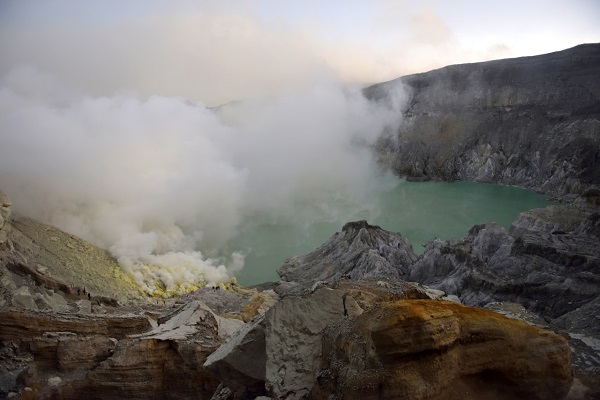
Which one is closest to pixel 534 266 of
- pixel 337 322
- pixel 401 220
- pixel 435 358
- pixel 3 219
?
pixel 337 322

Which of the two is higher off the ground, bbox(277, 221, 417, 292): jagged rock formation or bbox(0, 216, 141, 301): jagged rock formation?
bbox(0, 216, 141, 301): jagged rock formation

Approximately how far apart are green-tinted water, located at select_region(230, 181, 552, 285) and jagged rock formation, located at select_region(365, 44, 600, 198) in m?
3.18

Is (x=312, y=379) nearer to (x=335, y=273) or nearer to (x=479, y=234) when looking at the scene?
(x=335, y=273)

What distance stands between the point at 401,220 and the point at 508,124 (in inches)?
830

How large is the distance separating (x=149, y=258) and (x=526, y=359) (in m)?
20.4

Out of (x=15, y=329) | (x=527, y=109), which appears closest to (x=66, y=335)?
(x=15, y=329)

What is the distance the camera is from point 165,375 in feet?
21.1

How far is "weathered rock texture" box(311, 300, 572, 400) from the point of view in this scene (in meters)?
3.50

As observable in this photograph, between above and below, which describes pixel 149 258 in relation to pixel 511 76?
below

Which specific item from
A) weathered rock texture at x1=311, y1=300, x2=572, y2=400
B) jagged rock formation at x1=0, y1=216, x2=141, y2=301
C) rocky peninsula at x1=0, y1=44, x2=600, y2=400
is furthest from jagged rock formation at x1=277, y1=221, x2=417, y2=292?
weathered rock texture at x1=311, y1=300, x2=572, y2=400

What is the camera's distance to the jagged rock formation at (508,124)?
124ft

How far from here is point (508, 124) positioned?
4378cm

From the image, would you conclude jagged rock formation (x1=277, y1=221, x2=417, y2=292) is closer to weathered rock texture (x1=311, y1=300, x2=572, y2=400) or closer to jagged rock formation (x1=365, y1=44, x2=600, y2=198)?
weathered rock texture (x1=311, y1=300, x2=572, y2=400)

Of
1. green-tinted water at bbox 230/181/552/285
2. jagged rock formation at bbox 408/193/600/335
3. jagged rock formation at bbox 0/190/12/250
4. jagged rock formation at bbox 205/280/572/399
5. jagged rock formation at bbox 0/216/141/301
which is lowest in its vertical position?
green-tinted water at bbox 230/181/552/285
